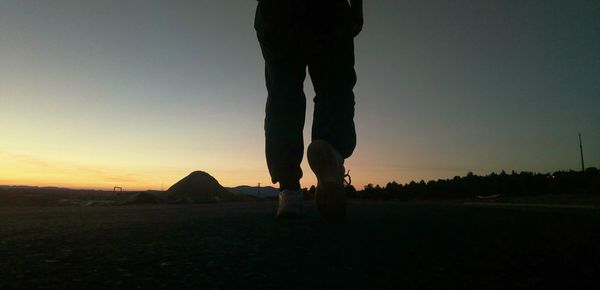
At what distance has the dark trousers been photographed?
2690 millimetres

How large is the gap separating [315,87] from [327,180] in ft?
2.79

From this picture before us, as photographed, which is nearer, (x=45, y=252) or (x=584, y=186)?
(x=45, y=252)

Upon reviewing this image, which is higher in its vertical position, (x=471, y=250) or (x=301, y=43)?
(x=301, y=43)

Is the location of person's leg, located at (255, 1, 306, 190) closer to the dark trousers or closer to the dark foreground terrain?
the dark trousers

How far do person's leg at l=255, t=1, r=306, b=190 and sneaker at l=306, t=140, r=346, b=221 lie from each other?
0.64ft

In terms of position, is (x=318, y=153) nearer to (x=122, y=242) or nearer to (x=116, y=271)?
(x=122, y=242)

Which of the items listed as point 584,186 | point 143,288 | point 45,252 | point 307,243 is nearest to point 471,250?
point 307,243

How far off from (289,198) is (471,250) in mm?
1437

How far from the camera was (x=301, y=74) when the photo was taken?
2967mm

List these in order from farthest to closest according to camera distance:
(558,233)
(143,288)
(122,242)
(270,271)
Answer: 1. (558,233)
2. (122,242)
3. (270,271)
4. (143,288)

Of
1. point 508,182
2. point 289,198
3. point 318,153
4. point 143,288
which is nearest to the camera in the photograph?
point 143,288

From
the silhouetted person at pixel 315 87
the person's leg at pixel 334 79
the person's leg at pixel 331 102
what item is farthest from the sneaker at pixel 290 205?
the person's leg at pixel 334 79

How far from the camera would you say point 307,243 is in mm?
1778

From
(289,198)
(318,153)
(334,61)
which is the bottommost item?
(289,198)
